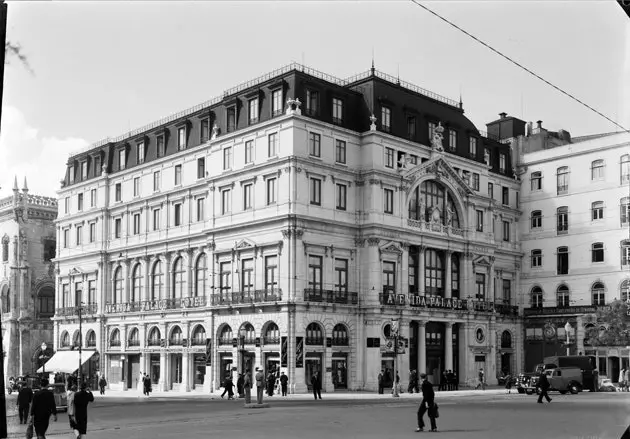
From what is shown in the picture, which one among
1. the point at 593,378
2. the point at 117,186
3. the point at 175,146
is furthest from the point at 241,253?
the point at 593,378

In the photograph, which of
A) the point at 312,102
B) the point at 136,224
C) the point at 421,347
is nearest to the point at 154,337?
the point at 136,224

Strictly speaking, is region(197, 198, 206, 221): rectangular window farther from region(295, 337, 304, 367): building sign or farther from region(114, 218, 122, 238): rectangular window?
region(295, 337, 304, 367): building sign

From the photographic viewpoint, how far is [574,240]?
2854 inches

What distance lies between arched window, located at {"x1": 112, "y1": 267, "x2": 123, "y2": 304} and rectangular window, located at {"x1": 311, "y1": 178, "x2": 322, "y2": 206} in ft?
76.8

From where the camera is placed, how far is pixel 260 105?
2381 inches

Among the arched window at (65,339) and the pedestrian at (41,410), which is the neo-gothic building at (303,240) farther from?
the pedestrian at (41,410)

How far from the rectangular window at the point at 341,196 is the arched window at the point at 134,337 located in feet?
71.1

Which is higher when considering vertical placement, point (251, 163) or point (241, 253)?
point (251, 163)

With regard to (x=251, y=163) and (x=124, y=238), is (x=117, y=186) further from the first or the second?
(x=251, y=163)

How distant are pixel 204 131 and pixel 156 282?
1312cm

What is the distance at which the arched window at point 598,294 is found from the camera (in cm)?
7044

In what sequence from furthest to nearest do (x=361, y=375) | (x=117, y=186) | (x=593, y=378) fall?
(x=117, y=186), (x=361, y=375), (x=593, y=378)

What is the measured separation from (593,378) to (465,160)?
70.2 ft

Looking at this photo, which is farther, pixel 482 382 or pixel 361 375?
pixel 482 382
